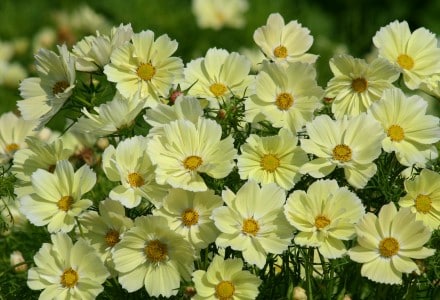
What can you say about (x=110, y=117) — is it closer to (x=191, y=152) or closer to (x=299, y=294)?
(x=191, y=152)

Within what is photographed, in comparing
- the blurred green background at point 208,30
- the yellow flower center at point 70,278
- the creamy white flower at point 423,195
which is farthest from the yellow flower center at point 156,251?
the blurred green background at point 208,30

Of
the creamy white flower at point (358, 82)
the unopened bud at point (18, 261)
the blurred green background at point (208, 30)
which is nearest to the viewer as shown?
the creamy white flower at point (358, 82)

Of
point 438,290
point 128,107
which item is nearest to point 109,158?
point 128,107

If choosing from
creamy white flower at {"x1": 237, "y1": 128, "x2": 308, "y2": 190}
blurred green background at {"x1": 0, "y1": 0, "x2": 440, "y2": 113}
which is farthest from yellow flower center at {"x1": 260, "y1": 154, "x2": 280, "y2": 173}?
blurred green background at {"x1": 0, "y1": 0, "x2": 440, "y2": 113}

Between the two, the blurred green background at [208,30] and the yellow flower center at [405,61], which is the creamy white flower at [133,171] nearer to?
the yellow flower center at [405,61]

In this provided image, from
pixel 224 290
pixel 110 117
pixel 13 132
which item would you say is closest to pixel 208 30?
pixel 13 132
